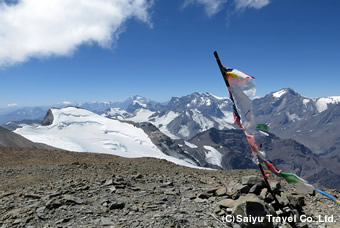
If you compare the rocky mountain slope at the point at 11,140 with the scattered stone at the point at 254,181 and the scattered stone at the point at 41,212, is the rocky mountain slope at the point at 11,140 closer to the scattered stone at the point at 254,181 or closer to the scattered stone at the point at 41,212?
the scattered stone at the point at 41,212

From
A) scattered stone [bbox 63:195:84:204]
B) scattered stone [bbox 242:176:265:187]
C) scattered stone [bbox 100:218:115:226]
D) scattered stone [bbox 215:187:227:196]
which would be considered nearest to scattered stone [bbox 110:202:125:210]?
scattered stone [bbox 100:218:115:226]

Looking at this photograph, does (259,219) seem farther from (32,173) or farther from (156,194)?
(32,173)

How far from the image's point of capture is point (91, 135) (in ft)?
337

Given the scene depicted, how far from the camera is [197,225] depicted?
803cm

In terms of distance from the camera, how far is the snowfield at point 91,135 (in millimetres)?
83787

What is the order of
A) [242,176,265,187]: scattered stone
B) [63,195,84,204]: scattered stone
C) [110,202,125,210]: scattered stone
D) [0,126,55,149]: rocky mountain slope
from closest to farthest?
[110,202,125,210]: scattered stone → [63,195,84,204]: scattered stone → [242,176,265,187]: scattered stone → [0,126,55,149]: rocky mountain slope

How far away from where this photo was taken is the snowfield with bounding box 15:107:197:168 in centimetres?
8379

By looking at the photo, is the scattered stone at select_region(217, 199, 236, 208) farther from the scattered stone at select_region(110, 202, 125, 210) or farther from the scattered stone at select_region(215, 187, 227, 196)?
the scattered stone at select_region(110, 202, 125, 210)

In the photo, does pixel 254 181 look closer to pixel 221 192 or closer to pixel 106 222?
pixel 221 192

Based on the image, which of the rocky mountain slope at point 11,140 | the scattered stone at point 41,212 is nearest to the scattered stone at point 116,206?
the scattered stone at point 41,212

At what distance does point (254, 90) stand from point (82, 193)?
28.8 feet

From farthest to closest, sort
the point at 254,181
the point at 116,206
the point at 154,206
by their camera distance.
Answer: the point at 254,181
the point at 154,206
the point at 116,206

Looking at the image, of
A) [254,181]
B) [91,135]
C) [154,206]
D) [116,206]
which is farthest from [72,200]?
[91,135]

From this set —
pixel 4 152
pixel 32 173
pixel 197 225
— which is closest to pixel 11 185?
pixel 32 173
